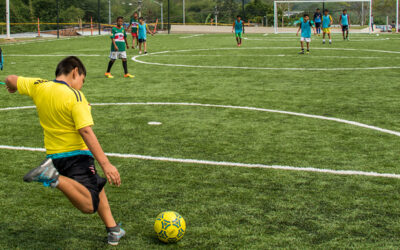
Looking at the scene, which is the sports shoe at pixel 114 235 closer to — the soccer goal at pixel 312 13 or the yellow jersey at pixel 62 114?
the yellow jersey at pixel 62 114

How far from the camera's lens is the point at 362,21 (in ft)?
208

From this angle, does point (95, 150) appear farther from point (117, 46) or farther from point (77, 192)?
point (117, 46)

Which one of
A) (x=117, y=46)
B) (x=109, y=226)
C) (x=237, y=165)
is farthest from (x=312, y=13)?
(x=109, y=226)

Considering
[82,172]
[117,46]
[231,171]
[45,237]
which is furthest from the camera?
[117,46]

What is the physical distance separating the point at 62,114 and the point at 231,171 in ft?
9.97

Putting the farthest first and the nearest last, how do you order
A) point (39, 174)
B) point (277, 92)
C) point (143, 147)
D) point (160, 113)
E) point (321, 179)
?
point (277, 92)
point (160, 113)
point (143, 147)
point (321, 179)
point (39, 174)

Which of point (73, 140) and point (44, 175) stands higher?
point (73, 140)

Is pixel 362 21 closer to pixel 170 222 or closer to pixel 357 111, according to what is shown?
pixel 357 111

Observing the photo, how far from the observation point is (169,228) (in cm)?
458

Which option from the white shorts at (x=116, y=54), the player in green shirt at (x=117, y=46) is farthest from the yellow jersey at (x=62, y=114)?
the white shorts at (x=116, y=54)

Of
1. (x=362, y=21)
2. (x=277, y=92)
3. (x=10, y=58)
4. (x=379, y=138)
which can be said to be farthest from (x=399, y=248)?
(x=362, y=21)

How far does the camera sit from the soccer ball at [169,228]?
4.58 m

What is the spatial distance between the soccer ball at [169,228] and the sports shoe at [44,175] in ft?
3.44

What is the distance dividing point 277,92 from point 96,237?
9109 millimetres
